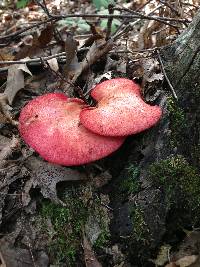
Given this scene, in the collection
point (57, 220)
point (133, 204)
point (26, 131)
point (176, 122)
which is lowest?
point (57, 220)

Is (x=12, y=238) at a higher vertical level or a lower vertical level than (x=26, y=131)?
lower

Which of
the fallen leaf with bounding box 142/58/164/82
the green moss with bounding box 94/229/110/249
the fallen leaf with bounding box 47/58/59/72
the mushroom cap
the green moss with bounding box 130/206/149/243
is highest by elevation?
the fallen leaf with bounding box 142/58/164/82

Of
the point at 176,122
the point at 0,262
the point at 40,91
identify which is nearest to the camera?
the point at 0,262

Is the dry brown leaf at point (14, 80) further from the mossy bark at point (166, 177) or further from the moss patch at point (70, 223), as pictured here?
the mossy bark at point (166, 177)

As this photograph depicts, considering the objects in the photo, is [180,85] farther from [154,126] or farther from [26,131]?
[26,131]

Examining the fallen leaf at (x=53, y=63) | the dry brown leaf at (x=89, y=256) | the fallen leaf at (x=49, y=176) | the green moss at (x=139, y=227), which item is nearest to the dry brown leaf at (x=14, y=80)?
the fallen leaf at (x=53, y=63)

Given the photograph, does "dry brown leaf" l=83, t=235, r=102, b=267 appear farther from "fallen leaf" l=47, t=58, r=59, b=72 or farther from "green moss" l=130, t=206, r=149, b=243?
"fallen leaf" l=47, t=58, r=59, b=72

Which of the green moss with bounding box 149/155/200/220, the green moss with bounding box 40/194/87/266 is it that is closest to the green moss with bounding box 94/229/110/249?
the green moss with bounding box 40/194/87/266

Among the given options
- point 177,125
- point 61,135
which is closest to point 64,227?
point 61,135

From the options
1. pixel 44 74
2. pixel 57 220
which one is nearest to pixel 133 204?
pixel 57 220
